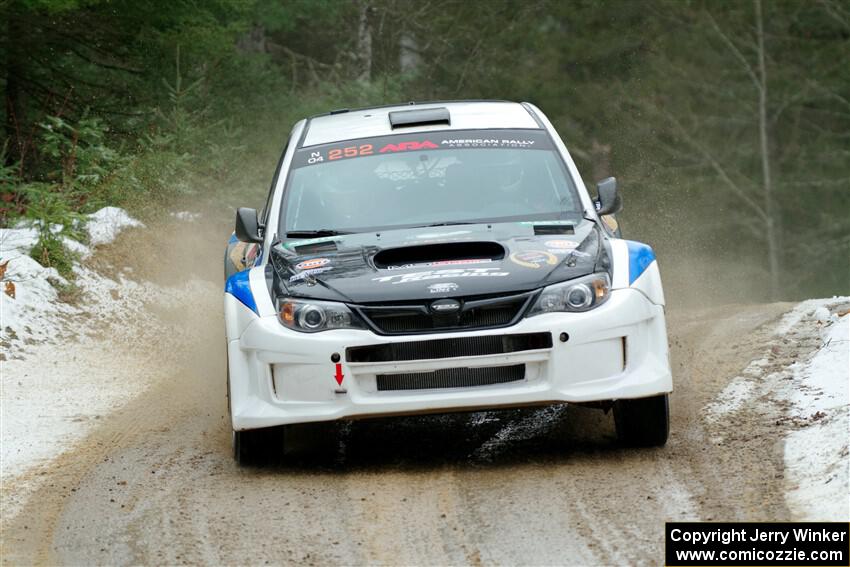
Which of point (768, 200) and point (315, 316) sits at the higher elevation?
point (315, 316)

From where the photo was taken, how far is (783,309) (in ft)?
40.6

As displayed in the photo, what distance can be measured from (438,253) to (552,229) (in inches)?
28.0

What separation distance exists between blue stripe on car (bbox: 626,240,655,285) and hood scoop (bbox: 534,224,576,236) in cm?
33

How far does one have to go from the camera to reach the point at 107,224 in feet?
49.3

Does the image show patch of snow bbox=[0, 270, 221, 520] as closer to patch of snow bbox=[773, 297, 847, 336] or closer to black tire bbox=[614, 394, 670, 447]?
black tire bbox=[614, 394, 670, 447]

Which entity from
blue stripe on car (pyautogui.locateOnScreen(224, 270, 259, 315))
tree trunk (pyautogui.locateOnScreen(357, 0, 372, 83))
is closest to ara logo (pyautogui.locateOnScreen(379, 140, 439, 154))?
blue stripe on car (pyautogui.locateOnScreen(224, 270, 259, 315))

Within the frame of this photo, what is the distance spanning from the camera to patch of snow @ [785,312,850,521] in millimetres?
5715

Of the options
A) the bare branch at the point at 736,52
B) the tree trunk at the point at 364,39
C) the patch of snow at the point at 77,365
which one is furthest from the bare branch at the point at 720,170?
the patch of snow at the point at 77,365

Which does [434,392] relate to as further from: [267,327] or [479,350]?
[267,327]

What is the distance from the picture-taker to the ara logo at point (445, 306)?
6645 millimetres

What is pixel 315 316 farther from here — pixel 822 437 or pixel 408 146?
pixel 822 437

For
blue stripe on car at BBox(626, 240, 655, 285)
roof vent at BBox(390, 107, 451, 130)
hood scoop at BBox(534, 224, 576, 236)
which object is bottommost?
blue stripe on car at BBox(626, 240, 655, 285)

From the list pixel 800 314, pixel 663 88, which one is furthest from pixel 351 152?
pixel 663 88

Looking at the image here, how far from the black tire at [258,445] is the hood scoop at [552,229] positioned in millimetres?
1715
